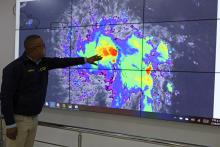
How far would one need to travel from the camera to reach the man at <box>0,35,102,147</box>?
2.72m

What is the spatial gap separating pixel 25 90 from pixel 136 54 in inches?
39.7

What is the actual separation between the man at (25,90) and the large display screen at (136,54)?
0.97ft

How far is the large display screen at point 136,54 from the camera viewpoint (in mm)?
2578

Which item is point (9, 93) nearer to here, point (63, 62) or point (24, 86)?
point (24, 86)

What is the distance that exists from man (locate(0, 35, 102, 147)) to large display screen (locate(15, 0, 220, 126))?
297 mm

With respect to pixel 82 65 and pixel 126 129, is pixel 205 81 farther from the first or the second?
pixel 82 65

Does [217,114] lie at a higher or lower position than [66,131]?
higher

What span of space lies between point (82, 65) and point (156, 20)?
88cm

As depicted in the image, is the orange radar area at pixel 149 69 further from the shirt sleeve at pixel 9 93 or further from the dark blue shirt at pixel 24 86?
the shirt sleeve at pixel 9 93

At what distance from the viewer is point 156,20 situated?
2.80 m

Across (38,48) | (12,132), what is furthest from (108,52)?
(12,132)

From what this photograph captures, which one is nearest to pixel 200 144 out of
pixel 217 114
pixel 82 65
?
pixel 217 114

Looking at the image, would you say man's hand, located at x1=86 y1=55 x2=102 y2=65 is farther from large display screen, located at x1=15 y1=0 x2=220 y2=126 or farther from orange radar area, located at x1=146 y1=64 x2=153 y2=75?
orange radar area, located at x1=146 y1=64 x2=153 y2=75

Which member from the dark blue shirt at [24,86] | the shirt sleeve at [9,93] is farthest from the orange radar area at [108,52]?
the shirt sleeve at [9,93]
